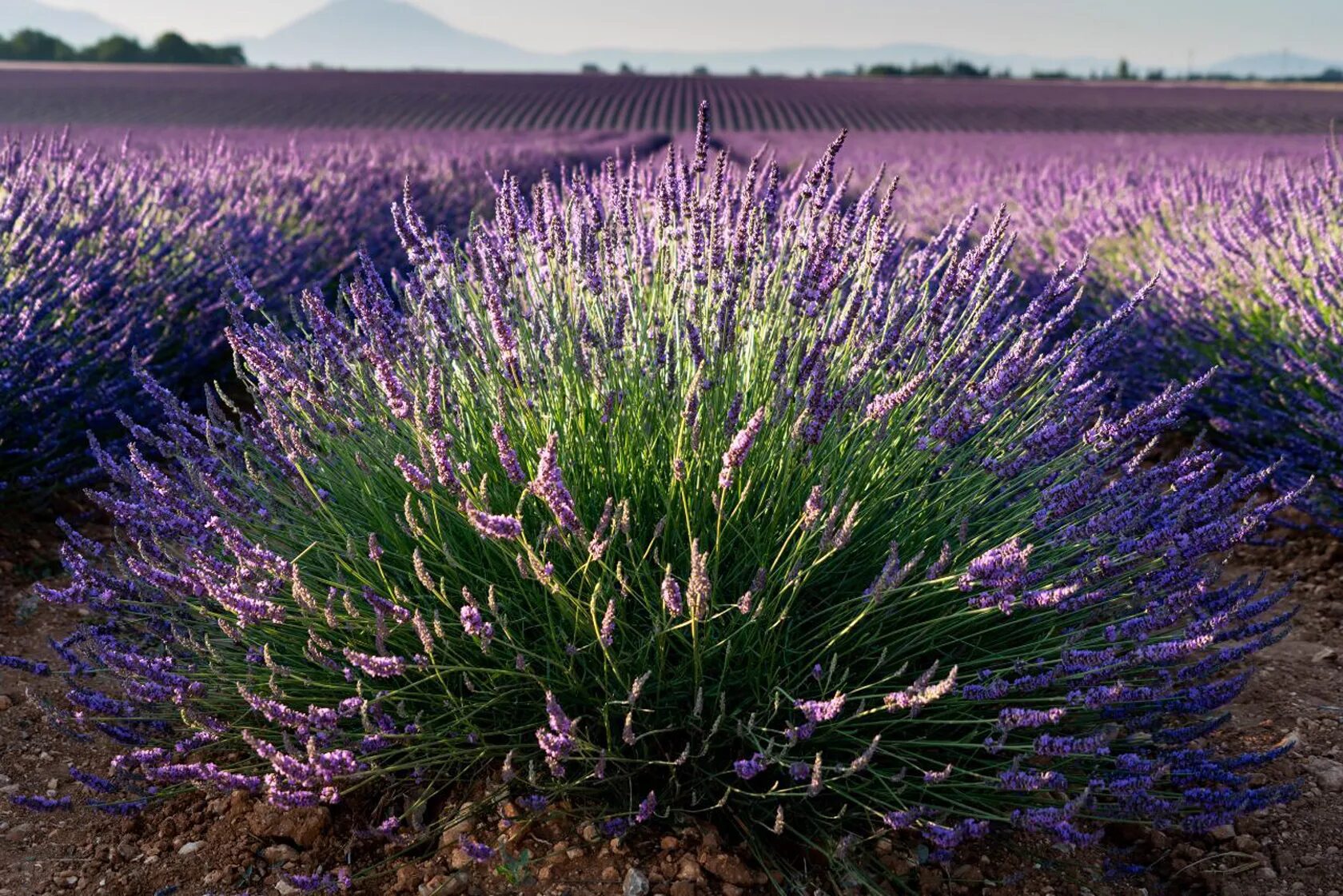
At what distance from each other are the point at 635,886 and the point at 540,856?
214 millimetres

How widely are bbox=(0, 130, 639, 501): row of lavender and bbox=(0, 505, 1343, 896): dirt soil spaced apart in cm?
105

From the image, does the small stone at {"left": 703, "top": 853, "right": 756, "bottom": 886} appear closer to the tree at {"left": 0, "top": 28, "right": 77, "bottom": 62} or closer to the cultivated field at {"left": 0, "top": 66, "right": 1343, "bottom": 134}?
the cultivated field at {"left": 0, "top": 66, "right": 1343, "bottom": 134}

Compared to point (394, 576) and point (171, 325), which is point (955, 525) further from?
point (171, 325)

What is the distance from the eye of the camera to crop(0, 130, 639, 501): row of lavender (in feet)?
13.1

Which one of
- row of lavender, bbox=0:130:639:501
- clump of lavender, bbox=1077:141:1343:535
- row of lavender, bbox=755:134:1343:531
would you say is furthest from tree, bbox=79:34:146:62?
clump of lavender, bbox=1077:141:1343:535

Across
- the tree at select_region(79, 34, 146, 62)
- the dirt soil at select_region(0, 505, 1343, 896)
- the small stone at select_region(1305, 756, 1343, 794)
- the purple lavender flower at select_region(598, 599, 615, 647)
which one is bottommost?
the tree at select_region(79, 34, 146, 62)

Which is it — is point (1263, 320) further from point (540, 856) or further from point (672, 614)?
point (540, 856)

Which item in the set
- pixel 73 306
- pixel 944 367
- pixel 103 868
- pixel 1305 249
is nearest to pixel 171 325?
pixel 73 306

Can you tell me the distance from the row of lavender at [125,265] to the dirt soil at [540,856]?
1049 mm

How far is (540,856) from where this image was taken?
2.10 meters

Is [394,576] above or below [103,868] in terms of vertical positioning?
above

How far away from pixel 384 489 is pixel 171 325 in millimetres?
3536

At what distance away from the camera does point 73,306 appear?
14.5 feet

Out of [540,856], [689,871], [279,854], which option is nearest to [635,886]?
[689,871]
